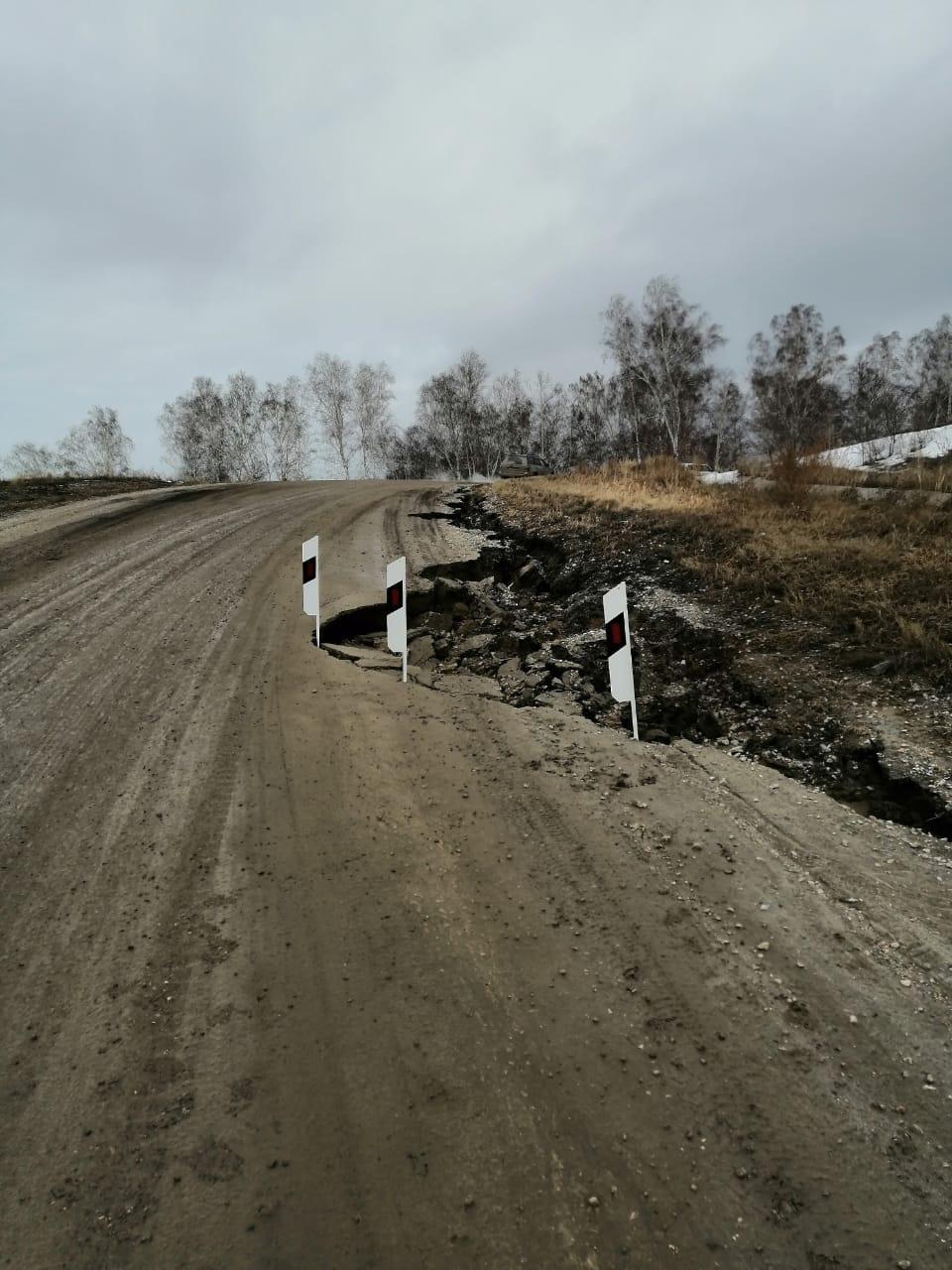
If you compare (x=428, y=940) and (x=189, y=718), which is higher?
(x=189, y=718)

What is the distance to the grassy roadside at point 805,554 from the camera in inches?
212

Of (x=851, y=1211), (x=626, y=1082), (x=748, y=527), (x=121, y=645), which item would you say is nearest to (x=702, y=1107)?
(x=626, y=1082)

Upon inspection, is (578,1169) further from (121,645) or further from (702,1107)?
(121,645)

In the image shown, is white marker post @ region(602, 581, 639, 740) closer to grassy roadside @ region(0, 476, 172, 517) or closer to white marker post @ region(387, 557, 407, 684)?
white marker post @ region(387, 557, 407, 684)

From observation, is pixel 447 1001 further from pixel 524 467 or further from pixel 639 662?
pixel 524 467

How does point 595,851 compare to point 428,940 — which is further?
point 595,851

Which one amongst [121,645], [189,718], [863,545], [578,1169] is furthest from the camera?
[863,545]

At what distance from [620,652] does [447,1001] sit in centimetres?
304

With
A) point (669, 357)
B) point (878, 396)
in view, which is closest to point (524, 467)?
point (669, 357)

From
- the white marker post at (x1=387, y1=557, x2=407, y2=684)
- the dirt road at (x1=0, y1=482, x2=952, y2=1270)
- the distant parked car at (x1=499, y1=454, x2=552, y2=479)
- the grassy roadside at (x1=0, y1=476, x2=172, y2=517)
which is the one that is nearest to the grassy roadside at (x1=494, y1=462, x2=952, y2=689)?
the dirt road at (x1=0, y1=482, x2=952, y2=1270)

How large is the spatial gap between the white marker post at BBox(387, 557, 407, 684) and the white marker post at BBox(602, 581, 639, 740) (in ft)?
6.02

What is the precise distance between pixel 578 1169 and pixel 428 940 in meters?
1.06

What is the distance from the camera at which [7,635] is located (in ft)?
18.9

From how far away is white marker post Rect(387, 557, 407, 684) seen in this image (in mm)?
5770
